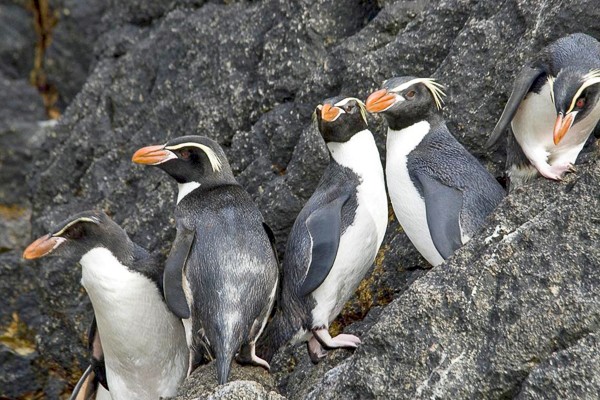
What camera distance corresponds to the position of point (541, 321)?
4.67m

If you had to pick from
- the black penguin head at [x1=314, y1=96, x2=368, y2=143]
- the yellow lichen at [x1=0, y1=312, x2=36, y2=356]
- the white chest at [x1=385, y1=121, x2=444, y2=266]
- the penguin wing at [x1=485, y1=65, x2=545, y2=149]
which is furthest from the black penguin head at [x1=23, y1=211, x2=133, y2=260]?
the yellow lichen at [x1=0, y1=312, x2=36, y2=356]

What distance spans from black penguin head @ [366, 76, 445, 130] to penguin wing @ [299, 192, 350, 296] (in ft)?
2.15

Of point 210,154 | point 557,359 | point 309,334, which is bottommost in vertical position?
point 309,334

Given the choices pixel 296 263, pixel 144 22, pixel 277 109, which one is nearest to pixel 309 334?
pixel 296 263

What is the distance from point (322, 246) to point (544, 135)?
4.27 ft

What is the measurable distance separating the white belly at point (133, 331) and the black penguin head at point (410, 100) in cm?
164

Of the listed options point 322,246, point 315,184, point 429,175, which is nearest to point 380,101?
point 429,175

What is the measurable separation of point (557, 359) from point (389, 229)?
3.00 meters

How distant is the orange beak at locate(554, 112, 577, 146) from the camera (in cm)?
541

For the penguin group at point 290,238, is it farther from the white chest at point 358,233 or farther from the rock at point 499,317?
the rock at point 499,317

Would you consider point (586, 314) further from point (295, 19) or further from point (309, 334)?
point (295, 19)

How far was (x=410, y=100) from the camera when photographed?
679 cm

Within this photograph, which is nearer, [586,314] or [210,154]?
[586,314]

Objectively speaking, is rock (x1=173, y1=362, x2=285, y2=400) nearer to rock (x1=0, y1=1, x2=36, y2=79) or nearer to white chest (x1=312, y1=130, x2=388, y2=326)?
white chest (x1=312, y1=130, x2=388, y2=326)
